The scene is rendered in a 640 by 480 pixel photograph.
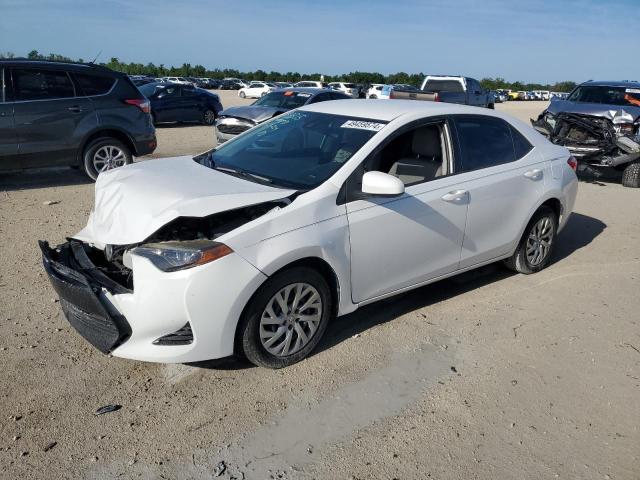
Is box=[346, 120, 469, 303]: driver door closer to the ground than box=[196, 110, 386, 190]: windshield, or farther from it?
closer to the ground

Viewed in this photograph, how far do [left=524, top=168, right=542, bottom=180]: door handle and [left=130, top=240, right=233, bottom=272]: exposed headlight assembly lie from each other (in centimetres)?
315

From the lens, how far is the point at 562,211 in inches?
230

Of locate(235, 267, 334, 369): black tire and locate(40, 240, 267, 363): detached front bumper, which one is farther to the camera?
locate(235, 267, 334, 369): black tire

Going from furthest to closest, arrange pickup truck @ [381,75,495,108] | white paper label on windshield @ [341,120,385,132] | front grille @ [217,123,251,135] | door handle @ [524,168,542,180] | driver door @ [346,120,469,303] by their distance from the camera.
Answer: pickup truck @ [381,75,495,108]
front grille @ [217,123,251,135]
door handle @ [524,168,542,180]
white paper label on windshield @ [341,120,385,132]
driver door @ [346,120,469,303]

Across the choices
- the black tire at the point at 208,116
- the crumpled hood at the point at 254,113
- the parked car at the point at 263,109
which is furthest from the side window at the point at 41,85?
the black tire at the point at 208,116

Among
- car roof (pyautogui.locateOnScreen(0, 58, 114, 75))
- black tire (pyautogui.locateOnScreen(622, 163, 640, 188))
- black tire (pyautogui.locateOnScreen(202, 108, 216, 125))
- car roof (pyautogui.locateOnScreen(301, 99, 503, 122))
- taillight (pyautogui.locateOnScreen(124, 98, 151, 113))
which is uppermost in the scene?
car roof (pyautogui.locateOnScreen(0, 58, 114, 75))

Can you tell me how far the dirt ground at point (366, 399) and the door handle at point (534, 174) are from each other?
109 cm

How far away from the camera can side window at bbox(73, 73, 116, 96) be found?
8586mm

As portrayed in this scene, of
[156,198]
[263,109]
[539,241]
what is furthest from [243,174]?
[263,109]

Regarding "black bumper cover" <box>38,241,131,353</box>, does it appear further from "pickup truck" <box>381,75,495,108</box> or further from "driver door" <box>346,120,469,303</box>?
"pickup truck" <box>381,75,495,108</box>

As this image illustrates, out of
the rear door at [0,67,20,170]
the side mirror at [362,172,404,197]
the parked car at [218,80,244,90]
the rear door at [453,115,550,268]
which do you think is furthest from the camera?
the parked car at [218,80,244,90]

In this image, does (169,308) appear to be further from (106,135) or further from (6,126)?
(106,135)

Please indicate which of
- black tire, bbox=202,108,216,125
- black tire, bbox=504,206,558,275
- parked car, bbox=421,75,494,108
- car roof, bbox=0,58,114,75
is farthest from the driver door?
black tire, bbox=202,108,216,125

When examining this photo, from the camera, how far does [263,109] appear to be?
12.7 m
